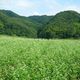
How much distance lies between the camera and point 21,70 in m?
16.0

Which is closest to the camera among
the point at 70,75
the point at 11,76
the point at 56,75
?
the point at 11,76

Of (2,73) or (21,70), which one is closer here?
(21,70)

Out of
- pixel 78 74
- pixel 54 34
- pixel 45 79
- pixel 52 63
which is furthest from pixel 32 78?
pixel 54 34

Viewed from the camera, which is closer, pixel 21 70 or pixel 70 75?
pixel 21 70

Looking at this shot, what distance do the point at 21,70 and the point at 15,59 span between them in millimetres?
6769

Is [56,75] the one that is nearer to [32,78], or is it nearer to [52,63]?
[32,78]

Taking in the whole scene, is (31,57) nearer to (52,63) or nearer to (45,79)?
(52,63)

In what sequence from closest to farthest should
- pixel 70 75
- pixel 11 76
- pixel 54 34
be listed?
pixel 11 76, pixel 70 75, pixel 54 34

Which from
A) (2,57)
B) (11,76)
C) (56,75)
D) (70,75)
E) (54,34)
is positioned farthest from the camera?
(54,34)

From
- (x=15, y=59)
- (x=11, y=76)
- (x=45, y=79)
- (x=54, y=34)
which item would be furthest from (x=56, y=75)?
(x=54, y=34)

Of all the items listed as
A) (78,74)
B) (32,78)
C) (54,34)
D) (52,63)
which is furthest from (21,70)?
(54,34)

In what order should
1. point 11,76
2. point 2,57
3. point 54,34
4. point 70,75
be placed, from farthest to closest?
point 54,34 → point 2,57 → point 70,75 → point 11,76

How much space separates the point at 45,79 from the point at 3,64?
19.7ft

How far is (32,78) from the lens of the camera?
1564 cm
